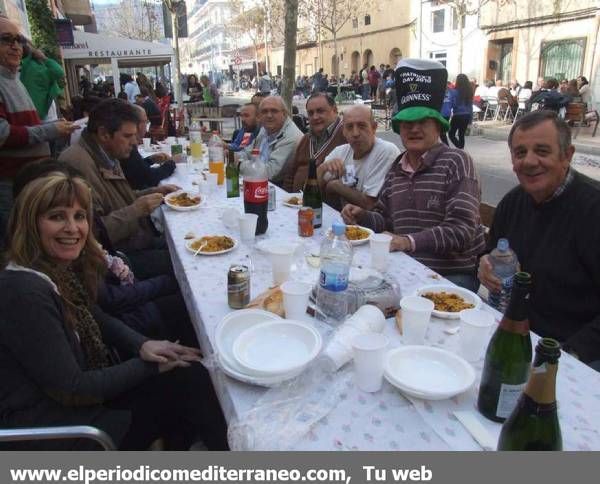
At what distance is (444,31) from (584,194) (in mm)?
30109

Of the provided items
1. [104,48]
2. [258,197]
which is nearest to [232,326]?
[258,197]

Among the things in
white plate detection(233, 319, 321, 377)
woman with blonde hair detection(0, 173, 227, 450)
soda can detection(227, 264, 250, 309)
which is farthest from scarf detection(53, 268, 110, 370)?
white plate detection(233, 319, 321, 377)

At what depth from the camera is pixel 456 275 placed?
2609 mm


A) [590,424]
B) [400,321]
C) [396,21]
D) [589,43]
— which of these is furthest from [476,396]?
[396,21]

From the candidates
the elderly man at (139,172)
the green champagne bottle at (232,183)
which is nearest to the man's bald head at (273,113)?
the elderly man at (139,172)

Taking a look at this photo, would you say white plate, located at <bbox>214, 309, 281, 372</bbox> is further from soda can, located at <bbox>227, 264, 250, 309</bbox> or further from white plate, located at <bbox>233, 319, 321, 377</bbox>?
soda can, located at <bbox>227, 264, 250, 309</bbox>

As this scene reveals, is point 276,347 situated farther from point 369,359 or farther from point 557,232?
point 557,232

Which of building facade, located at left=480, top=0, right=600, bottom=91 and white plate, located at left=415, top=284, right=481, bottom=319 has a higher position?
building facade, located at left=480, top=0, right=600, bottom=91

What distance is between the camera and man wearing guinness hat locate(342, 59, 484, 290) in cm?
244

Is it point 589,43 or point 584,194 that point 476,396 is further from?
point 589,43

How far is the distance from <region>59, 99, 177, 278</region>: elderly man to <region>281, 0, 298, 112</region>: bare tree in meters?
5.00

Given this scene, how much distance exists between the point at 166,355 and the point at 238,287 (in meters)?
0.44

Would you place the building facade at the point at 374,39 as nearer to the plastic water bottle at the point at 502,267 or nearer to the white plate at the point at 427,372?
the plastic water bottle at the point at 502,267

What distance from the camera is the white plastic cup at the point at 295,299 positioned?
1.63 m
